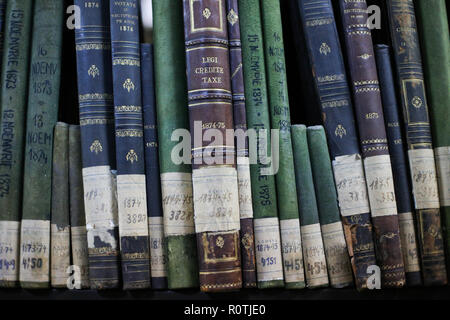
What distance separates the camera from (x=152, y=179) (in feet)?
2.59

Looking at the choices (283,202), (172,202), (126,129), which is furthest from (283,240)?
(126,129)

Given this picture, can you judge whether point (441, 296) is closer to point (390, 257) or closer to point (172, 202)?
point (390, 257)

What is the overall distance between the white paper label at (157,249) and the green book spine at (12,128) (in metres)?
Answer: 0.19

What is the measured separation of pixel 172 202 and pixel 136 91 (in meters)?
0.17

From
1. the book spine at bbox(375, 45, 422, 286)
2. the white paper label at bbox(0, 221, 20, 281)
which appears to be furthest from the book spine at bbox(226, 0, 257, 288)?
the white paper label at bbox(0, 221, 20, 281)

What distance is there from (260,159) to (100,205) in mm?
237

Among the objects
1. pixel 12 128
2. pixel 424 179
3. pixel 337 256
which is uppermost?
pixel 12 128

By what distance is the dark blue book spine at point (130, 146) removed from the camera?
76cm

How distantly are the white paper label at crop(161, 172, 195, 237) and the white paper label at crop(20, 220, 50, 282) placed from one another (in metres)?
0.18

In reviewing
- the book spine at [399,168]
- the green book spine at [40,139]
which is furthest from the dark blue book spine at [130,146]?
the book spine at [399,168]

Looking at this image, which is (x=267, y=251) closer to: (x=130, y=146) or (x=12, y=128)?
(x=130, y=146)

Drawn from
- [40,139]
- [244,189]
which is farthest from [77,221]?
[244,189]

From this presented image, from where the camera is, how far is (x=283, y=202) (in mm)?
781

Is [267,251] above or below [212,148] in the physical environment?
below
